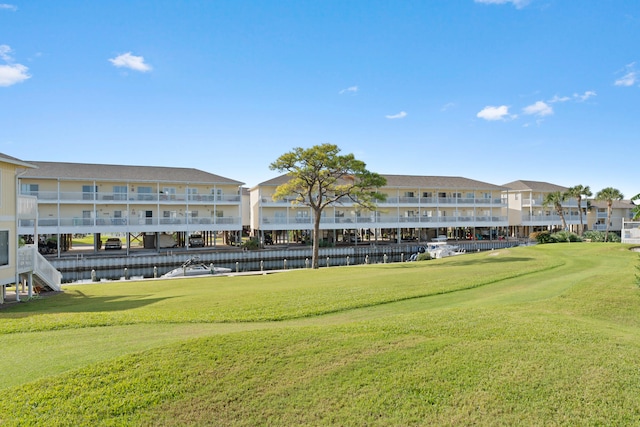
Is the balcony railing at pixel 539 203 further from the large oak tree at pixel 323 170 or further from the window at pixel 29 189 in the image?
the window at pixel 29 189

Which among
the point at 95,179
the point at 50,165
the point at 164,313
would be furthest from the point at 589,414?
the point at 50,165

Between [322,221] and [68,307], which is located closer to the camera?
[68,307]

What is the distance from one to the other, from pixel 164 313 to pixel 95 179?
3362 cm

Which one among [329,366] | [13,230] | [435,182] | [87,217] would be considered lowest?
[329,366]

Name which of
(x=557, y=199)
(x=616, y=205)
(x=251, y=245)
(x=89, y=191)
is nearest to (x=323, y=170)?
(x=251, y=245)

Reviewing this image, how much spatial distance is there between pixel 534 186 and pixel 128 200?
59193 millimetres

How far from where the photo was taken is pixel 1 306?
1647 centimetres

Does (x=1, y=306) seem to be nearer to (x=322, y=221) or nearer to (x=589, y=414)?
(x=589, y=414)

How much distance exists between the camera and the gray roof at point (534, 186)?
6406 cm

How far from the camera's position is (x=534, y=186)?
214ft

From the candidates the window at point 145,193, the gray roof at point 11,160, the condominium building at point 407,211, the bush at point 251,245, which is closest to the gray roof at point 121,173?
the window at point 145,193

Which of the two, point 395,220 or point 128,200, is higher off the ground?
point 128,200

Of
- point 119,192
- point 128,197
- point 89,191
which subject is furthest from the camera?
point 119,192

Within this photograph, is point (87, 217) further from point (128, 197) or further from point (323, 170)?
point (323, 170)
